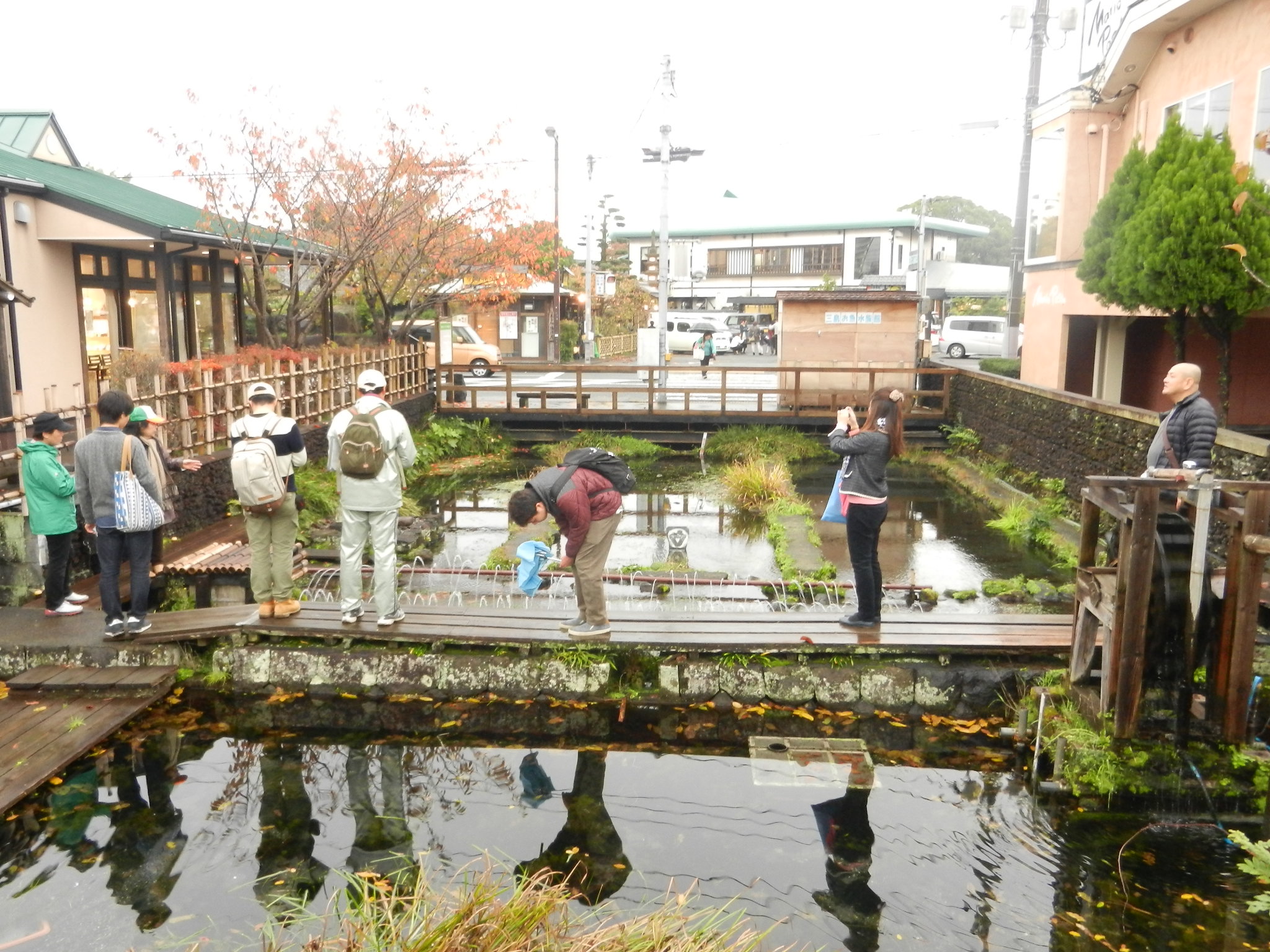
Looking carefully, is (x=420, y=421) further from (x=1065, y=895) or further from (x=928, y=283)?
(x=928, y=283)

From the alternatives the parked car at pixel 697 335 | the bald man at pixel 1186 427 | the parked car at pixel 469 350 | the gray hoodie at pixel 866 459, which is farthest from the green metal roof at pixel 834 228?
the gray hoodie at pixel 866 459

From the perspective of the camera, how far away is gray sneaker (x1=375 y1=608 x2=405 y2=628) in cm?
682

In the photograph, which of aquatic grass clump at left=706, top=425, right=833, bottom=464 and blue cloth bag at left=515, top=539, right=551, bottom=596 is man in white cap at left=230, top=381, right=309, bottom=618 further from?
aquatic grass clump at left=706, top=425, right=833, bottom=464

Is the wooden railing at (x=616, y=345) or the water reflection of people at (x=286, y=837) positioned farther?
the wooden railing at (x=616, y=345)

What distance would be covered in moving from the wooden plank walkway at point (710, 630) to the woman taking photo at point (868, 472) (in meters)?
0.41

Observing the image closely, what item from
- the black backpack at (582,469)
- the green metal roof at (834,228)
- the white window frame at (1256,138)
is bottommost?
the black backpack at (582,469)

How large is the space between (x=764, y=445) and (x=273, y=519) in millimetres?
11601

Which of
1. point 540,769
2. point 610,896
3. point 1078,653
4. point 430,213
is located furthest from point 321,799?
point 430,213

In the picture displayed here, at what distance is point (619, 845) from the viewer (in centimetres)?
502

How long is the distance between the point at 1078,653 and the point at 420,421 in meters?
14.3

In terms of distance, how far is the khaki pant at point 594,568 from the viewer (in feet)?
20.1

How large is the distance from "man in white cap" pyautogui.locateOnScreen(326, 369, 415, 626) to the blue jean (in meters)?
1.30

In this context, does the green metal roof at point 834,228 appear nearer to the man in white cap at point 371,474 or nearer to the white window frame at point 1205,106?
the white window frame at point 1205,106

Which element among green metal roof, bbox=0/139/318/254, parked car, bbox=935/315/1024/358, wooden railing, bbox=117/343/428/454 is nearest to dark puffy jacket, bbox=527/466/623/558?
wooden railing, bbox=117/343/428/454
